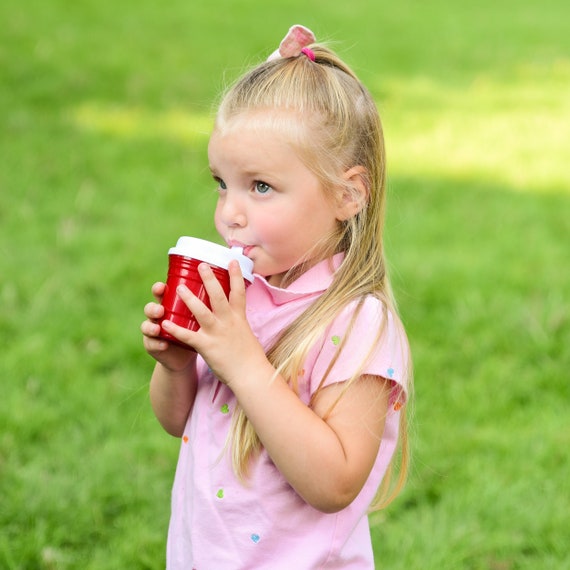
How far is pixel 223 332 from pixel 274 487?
0.34m

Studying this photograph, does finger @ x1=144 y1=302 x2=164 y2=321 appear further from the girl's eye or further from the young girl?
the girl's eye

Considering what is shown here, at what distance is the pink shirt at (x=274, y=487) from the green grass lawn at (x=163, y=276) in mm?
1006

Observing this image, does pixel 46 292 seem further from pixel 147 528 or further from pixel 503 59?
pixel 503 59

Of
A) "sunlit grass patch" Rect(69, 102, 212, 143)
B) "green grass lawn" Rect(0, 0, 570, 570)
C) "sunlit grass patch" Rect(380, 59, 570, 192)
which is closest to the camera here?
"green grass lawn" Rect(0, 0, 570, 570)

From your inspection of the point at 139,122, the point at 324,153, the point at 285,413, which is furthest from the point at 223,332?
the point at 139,122

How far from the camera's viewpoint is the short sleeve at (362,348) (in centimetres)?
182

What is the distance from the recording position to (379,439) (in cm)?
185

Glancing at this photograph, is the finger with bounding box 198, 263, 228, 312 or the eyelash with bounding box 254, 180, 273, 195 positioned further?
the eyelash with bounding box 254, 180, 273, 195

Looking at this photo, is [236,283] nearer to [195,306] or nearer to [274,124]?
[195,306]

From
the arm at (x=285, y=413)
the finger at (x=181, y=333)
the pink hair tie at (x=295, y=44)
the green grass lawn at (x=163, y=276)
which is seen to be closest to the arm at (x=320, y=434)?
the arm at (x=285, y=413)

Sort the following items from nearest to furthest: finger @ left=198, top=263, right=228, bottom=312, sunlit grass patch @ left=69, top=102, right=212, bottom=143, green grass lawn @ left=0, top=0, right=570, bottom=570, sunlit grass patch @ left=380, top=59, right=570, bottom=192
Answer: finger @ left=198, top=263, right=228, bottom=312 < green grass lawn @ left=0, top=0, right=570, bottom=570 < sunlit grass patch @ left=380, top=59, right=570, bottom=192 < sunlit grass patch @ left=69, top=102, right=212, bottom=143

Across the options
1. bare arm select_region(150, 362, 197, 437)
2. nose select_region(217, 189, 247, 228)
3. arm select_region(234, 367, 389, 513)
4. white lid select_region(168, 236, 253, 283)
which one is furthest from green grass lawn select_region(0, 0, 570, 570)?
arm select_region(234, 367, 389, 513)

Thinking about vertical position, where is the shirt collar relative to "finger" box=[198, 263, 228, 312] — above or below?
below

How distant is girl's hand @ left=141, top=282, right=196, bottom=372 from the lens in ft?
5.85
